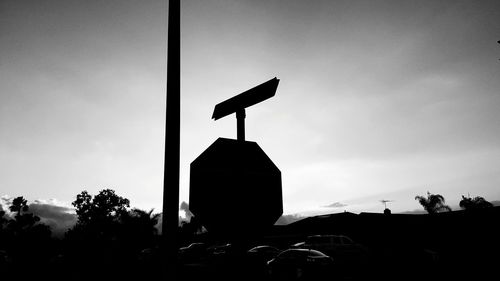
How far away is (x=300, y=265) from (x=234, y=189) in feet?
35.7

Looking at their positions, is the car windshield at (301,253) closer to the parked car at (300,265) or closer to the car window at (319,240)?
the parked car at (300,265)

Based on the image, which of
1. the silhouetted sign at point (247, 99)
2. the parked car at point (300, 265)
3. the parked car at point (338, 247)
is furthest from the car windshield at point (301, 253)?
the silhouetted sign at point (247, 99)

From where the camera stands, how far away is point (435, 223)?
84.4 ft

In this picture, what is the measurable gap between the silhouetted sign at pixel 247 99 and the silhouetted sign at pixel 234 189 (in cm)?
44

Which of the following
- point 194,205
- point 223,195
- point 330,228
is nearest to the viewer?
point 194,205

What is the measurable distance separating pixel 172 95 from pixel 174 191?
0.77 metres

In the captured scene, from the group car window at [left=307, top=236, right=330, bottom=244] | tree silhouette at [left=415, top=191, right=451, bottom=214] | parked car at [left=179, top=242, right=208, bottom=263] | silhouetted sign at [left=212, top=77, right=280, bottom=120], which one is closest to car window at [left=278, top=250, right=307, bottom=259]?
car window at [left=307, top=236, right=330, bottom=244]

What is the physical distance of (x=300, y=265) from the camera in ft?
39.1

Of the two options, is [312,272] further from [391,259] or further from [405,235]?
[405,235]

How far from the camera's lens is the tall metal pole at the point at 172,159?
2184 millimetres

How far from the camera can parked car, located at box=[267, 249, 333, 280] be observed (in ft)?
37.8

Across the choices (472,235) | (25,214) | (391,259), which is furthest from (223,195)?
(25,214)

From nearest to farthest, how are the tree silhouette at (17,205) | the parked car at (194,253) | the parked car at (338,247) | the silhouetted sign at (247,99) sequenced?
the silhouetted sign at (247,99), the parked car at (338,247), the parked car at (194,253), the tree silhouette at (17,205)

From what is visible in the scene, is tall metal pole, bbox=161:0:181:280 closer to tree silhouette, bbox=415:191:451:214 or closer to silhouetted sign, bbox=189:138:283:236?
silhouetted sign, bbox=189:138:283:236
